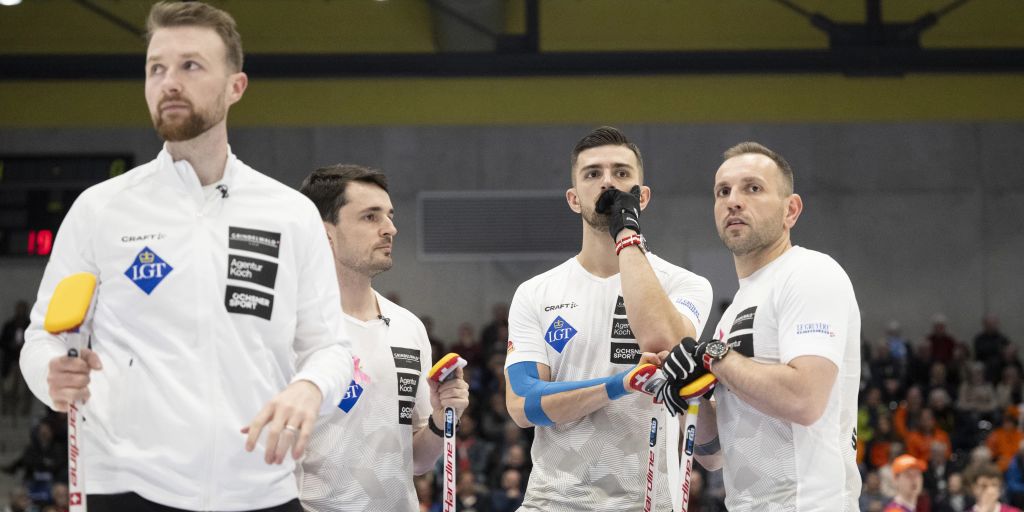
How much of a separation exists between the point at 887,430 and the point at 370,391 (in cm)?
1490

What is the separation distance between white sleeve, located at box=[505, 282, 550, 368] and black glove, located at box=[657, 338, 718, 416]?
96 centimetres

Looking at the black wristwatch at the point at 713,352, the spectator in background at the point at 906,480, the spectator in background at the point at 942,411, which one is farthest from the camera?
the spectator in background at the point at 942,411

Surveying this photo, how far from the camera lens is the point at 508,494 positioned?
627 inches

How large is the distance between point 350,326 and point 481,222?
16.6 meters

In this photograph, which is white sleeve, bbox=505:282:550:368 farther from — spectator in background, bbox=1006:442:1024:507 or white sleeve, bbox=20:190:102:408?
spectator in background, bbox=1006:442:1024:507

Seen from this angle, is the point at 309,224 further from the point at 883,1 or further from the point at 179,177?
the point at 883,1

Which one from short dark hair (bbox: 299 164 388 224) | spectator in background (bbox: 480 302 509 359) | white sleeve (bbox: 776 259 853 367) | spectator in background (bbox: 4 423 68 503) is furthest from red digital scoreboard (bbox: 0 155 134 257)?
white sleeve (bbox: 776 259 853 367)

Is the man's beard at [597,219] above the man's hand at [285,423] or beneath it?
above

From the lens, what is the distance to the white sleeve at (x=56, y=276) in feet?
11.2

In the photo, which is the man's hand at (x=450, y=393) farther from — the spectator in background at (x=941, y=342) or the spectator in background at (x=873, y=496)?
the spectator in background at (x=941, y=342)

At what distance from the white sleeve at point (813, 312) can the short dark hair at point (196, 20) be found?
2344mm

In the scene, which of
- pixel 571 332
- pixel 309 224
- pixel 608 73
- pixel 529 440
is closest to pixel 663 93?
pixel 608 73

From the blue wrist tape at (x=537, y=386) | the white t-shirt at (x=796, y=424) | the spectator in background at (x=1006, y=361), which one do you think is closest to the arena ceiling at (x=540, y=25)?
the spectator in background at (x=1006, y=361)

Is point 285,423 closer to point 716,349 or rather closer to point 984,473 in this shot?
point 716,349
